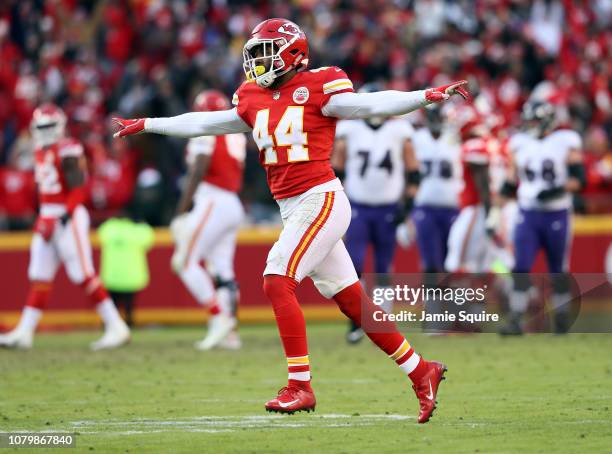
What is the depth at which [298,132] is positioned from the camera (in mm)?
7160

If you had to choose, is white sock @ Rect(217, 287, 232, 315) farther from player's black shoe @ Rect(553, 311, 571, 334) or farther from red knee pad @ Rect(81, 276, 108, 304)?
player's black shoe @ Rect(553, 311, 571, 334)

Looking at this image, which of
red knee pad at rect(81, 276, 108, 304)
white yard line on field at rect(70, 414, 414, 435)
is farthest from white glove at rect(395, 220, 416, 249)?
white yard line on field at rect(70, 414, 414, 435)

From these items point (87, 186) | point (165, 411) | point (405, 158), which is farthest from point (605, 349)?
point (87, 186)

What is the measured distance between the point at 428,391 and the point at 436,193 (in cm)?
638

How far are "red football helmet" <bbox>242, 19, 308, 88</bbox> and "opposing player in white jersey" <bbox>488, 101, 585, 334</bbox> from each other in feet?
17.5

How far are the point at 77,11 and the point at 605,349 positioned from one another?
1318 centimetres

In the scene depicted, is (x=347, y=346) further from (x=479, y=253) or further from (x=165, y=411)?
(x=165, y=411)

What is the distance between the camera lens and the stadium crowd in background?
18.0 m

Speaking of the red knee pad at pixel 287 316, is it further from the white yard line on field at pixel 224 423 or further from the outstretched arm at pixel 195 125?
the outstretched arm at pixel 195 125

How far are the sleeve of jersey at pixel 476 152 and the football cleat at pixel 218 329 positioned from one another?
9.00ft

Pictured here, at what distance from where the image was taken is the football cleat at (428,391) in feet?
22.6

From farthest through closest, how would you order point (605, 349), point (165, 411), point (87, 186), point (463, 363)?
point (87, 186) < point (605, 349) < point (463, 363) < point (165, 411)

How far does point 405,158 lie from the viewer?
12266mm

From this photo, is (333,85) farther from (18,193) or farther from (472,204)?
(18,193)
